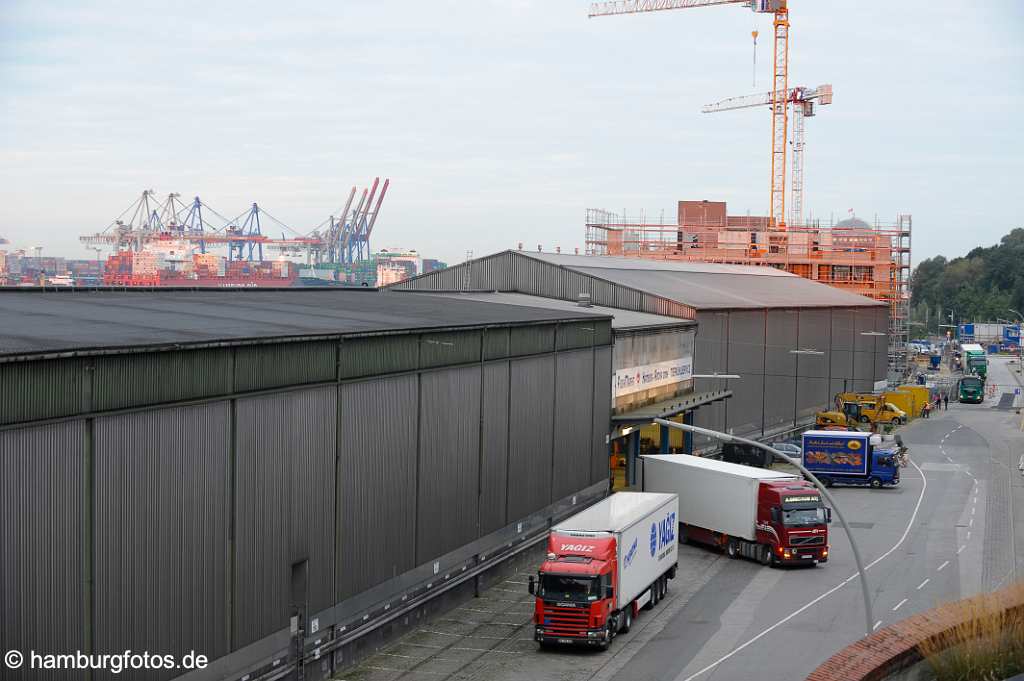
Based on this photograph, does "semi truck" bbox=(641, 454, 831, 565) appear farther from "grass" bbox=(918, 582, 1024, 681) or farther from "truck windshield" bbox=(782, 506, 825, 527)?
"grass" bbox=(918, 582, 1024, 681)

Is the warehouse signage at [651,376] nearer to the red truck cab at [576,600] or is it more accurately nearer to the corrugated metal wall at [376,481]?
the corrugated metal wall at [376,481]

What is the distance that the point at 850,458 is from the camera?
203ft

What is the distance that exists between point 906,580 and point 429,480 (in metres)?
17.6

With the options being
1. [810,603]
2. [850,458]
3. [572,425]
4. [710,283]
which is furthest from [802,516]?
[710,283]

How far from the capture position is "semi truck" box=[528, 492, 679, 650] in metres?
31.5

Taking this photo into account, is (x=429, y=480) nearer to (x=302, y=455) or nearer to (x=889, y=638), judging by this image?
Result: (x=302, y=455)

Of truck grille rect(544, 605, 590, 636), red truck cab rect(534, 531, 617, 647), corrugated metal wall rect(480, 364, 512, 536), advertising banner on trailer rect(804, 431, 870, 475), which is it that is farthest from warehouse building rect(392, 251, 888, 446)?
truck grille rect(544, 605, 590, 636)

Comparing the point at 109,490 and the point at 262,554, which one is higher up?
the point at 109,490

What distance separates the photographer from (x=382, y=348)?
107 feet

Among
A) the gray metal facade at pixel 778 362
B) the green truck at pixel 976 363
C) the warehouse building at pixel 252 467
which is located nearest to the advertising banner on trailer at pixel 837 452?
the gray metal facade at pixel 778 362

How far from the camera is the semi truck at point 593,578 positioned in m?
31.5

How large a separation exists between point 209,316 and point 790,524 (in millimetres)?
22540

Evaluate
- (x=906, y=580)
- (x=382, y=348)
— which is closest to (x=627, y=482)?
(x=906, y=580)

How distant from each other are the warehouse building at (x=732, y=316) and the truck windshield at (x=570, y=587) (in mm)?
32882
